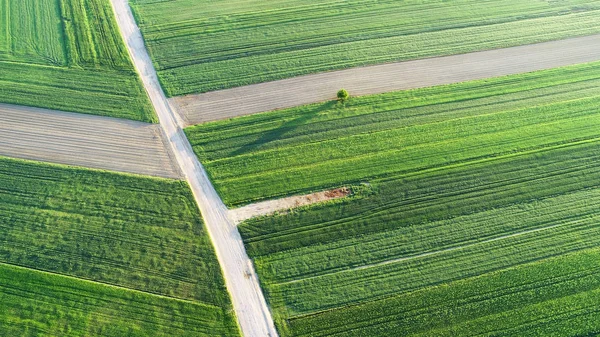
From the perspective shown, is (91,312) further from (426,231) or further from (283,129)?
(426,231)

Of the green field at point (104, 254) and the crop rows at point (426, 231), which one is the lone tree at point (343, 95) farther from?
the green field at point (104, 254)

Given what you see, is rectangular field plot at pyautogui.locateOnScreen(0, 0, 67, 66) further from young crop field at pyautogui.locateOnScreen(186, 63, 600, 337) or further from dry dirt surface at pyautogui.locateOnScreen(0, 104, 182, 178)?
young crop field at pyautogui.locateOnScreen(186, 63, 600, 337)

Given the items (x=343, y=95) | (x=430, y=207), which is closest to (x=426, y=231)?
(x=430, y=207)

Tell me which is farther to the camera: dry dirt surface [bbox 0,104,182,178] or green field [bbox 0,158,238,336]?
dry dirt surface [bbox 0,104,182,178]

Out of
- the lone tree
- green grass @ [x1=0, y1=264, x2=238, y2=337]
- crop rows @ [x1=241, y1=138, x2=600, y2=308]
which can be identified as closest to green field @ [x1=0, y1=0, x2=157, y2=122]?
green grass @ [x1=0, y1=264, x2=238, y2=337]

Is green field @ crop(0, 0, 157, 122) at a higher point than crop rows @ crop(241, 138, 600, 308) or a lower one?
higher

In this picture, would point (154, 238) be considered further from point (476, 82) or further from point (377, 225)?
point (476, 82)
